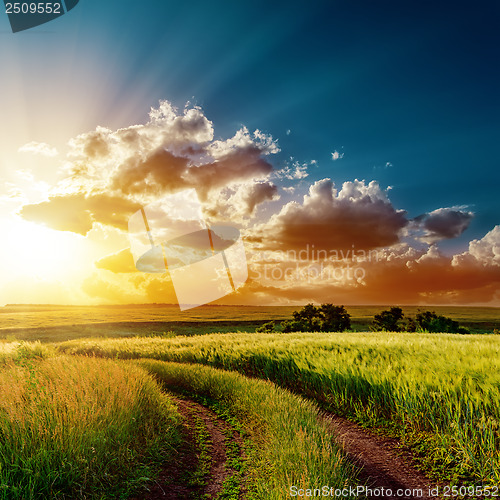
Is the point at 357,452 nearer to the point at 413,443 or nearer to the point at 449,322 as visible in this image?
the point at 413,443

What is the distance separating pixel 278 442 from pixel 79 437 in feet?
11.5

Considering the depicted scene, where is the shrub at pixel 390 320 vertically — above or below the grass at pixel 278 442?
below

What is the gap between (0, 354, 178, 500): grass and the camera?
5.16 metres

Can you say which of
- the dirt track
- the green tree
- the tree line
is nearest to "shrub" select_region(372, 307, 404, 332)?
the tree line

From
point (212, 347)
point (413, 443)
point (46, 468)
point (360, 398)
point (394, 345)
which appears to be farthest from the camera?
point (212, 347)

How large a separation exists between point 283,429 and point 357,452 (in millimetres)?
1768

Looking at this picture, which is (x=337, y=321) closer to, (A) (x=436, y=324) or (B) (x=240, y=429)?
(A) (x=436, y=324)

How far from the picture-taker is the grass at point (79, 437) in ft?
16.9

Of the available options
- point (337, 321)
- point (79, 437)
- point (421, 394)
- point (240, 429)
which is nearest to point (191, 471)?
point (79, 437)

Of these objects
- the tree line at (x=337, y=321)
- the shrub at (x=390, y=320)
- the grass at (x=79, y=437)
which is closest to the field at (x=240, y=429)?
the grass at (x=79, y=437)

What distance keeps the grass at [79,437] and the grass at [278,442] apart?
6.38 ft

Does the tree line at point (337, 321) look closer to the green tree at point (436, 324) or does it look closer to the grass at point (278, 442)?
the green tree at point (436, 324)

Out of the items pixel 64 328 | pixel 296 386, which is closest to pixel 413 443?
pixel 296 386

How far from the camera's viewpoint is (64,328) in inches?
2459
